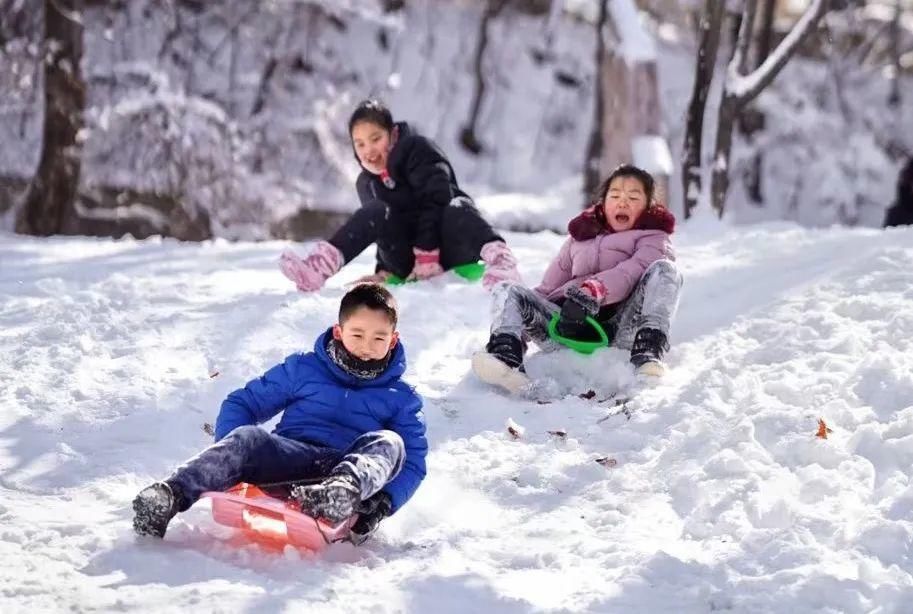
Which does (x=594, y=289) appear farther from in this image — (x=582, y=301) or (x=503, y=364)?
(x=503, y=364)

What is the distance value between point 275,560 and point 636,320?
2265 millimetres

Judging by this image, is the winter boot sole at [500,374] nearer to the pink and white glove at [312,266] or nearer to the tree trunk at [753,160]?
the pink and white glove at [312,266]

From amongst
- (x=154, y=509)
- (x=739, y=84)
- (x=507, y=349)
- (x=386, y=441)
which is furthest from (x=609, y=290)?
(x=739, y=84)

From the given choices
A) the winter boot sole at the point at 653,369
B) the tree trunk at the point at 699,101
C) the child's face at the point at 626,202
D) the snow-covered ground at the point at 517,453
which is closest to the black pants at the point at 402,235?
the snow-covered ground at the point at 517,453

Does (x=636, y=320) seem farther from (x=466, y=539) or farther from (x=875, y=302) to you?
(x=466, y=539)

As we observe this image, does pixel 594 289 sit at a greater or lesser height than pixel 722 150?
lesser

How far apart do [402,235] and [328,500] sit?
3.27m

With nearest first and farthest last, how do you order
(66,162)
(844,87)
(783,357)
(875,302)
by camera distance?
(783,357) < (875,302) < (66,162) < (844,87)

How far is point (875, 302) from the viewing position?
15.3 feet

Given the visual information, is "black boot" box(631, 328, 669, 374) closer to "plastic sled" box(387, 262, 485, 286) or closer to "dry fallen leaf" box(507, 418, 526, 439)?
"dry fallen leaf" box(507, 418, 526, 439)

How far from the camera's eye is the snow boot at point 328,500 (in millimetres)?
2744

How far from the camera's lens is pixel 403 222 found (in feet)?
19.3

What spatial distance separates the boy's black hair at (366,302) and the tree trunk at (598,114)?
5368 millimetres

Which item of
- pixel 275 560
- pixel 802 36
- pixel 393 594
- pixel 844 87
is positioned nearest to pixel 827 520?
pixel 393 594
